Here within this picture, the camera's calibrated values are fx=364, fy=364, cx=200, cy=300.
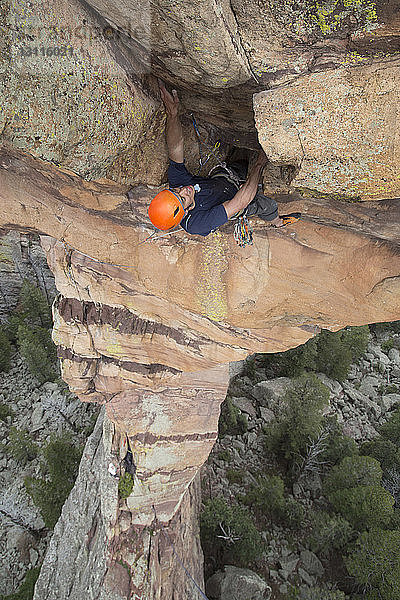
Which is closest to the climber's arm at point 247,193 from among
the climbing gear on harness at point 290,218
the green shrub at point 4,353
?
the climbing gear on harness at point 290,218

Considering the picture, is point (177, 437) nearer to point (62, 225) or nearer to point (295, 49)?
point (62, 225)

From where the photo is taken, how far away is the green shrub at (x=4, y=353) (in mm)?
15412

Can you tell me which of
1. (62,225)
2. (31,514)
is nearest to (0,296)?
(31,514)

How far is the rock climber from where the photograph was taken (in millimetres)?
3525

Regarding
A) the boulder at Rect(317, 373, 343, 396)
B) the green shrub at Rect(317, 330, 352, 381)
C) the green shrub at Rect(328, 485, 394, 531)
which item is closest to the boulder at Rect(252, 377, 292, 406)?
the boulder at Rect(317, 373, 343, 396)

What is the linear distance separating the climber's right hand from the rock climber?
33 millimetres

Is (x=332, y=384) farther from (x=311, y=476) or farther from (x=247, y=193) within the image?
(x=247, y=193)

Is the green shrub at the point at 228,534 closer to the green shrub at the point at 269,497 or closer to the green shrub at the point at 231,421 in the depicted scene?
the green shrub at the point at 269,497

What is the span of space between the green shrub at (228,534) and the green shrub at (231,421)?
2.90 m

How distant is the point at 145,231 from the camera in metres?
4.65

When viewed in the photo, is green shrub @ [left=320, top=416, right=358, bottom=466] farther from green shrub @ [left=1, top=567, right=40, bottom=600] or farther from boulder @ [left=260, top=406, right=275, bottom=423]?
green shrub @ [left=1, top=567, right=40, bottom=600]

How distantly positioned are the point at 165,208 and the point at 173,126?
2.57 feet

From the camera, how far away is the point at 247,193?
12.4 feet

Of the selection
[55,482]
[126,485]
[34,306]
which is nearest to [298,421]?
[126,485]
